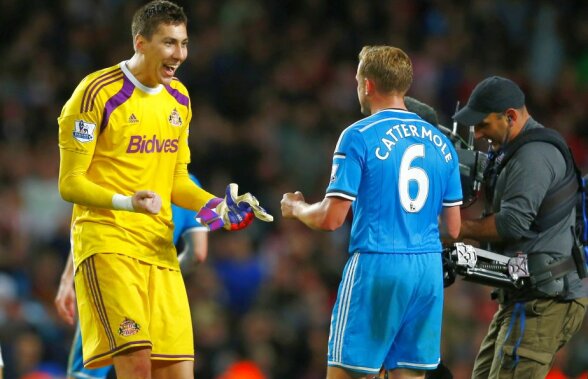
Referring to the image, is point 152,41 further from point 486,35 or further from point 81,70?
point 486,35

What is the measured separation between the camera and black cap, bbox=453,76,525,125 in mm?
6066

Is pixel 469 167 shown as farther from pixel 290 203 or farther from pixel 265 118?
pixel 265 118

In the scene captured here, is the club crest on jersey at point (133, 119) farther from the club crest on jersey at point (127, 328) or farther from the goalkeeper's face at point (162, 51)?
the club crest on jersey at point (127, 328)

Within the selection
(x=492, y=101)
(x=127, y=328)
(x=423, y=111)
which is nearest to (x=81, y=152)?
(x=127, y=328)

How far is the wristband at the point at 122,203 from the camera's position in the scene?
204 inches

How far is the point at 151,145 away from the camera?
18.1 ft

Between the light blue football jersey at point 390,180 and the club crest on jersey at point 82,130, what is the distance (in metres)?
1.13

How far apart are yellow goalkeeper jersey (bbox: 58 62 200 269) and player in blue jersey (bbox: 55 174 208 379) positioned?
3.86 ft

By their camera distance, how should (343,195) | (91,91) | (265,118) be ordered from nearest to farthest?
(343,195)
(91,91)
(265,118)

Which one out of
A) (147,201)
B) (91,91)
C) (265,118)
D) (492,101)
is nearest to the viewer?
(147,201)

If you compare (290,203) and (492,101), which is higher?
(492,101)

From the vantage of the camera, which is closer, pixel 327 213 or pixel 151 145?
pixel 327 213

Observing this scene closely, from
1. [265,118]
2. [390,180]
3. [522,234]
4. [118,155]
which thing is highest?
[265,118]

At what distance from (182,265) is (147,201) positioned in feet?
7.67
